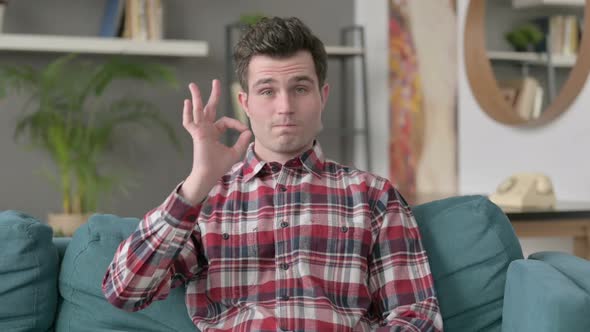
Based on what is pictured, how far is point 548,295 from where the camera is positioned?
1305mm

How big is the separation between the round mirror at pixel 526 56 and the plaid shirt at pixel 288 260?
142cm

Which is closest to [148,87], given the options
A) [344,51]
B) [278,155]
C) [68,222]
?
[68,222]

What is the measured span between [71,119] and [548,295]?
2.92 metres

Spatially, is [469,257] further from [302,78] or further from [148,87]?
[148,87]

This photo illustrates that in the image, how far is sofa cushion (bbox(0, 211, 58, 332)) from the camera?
4.99 feet

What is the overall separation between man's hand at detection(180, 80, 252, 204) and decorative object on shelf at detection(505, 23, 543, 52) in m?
1.83

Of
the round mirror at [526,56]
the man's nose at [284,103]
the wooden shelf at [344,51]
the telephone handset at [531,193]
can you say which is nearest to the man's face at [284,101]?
the man's nose at [284,103]

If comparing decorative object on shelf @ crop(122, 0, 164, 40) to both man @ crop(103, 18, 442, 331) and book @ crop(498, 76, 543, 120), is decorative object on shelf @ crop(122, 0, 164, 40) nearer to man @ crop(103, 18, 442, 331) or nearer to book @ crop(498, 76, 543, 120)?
book @ crop(498, 76, 543, 120)

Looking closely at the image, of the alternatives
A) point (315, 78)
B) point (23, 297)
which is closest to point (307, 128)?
point (315, 78)

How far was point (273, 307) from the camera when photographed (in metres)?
1.46

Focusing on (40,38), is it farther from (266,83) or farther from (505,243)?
(505,243)

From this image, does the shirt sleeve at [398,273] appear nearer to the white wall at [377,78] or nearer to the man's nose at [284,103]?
the man's nose at [284,103]

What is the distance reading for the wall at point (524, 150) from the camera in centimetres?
270

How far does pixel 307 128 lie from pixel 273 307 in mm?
355
